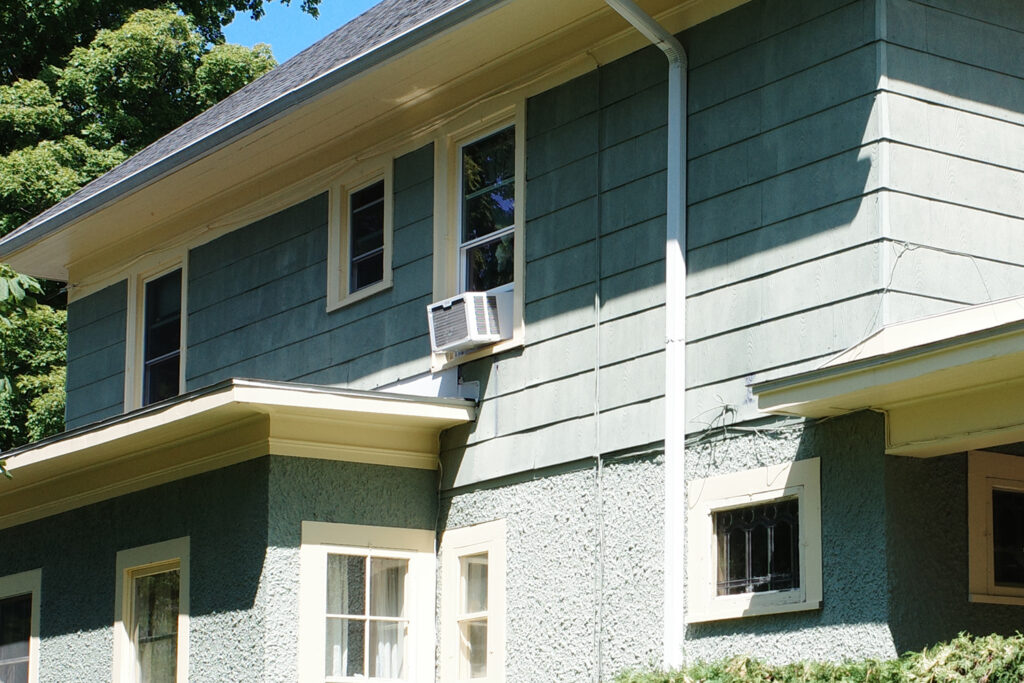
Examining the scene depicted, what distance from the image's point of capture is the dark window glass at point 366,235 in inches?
480

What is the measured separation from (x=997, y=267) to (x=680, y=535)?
2.29m

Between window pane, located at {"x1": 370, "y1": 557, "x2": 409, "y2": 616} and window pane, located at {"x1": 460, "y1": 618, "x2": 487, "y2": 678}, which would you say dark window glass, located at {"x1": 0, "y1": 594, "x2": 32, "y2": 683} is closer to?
window pane, located at {"x1": 370, "y1": 557, "x2": 409, "y2": 616}

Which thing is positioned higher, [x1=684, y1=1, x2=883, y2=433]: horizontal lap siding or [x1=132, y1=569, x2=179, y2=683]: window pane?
[x1=684, y1=1, x2=883, y2=433]: horizontal lap siding

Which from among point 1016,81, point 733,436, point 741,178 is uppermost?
point 1016,81

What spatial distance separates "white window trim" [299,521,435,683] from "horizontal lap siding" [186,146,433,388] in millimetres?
1332

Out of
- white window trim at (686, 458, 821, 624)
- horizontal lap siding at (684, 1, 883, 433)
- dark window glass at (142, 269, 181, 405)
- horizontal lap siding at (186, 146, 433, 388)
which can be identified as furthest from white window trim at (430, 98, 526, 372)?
dark window glass at (142, 269, 181, 405)

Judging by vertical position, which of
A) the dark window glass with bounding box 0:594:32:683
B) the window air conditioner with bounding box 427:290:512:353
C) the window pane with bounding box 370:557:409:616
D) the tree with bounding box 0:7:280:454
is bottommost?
the dark window glass with bounding box 0:594:32:683

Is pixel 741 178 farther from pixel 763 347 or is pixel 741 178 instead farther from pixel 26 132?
pixel 26 132

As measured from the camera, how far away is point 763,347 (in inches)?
344

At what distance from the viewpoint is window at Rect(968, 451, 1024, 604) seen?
8.16 meters

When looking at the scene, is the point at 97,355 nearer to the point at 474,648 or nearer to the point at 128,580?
the point at 128,580

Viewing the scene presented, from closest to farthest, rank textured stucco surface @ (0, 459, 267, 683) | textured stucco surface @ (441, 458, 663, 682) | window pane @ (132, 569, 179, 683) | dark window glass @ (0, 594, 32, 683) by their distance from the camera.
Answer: textured stucco surface @ (441, 458, 663, 682)
textured stucco surface @ (0, 459, 267, 683)
window pane @ (132, 569, 179, 683)
dark window glass @ (0, 594, 32, 683)

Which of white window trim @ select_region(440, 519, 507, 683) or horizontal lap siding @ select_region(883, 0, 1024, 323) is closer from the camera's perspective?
horizontal lap siding @ select_region(883, 0, 1024, 323)

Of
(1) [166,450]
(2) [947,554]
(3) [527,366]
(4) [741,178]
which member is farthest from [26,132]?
(2) [947,554]
